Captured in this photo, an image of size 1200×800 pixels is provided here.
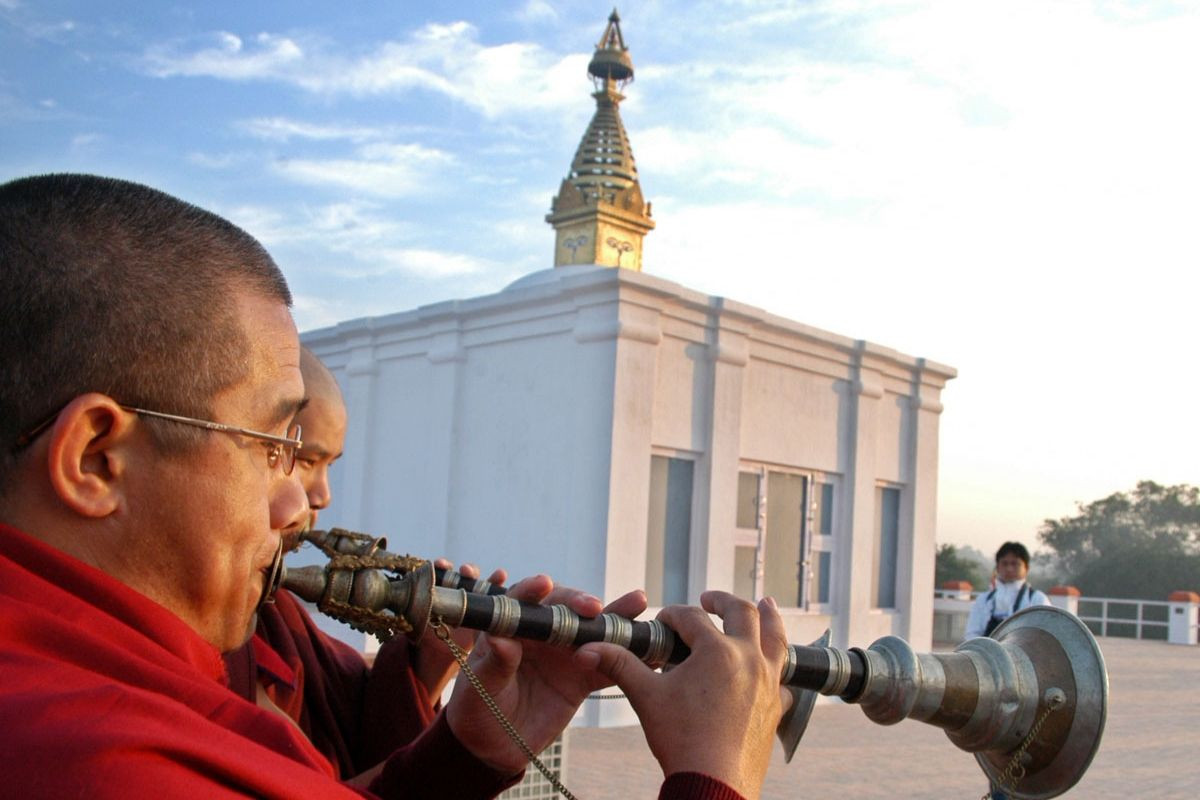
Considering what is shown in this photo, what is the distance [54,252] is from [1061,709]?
6.27 ft

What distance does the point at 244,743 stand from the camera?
39.9 inches

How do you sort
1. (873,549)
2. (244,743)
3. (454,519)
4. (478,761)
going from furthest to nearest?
(873,549) → (454,519) → (478,761) → (244,743)

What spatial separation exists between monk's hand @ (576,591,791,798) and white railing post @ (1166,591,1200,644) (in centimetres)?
2533

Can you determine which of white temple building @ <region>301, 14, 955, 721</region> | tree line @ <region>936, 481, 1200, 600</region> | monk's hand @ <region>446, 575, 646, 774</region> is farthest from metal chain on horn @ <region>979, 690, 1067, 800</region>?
tree line @ <region>936, 481, 1200, 600</region>

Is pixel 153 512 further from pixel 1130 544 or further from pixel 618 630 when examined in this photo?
pixel 1130 544

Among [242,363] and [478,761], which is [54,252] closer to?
[242,363]

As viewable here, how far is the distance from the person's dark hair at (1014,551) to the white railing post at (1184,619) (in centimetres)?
1935

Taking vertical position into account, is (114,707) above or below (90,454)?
below

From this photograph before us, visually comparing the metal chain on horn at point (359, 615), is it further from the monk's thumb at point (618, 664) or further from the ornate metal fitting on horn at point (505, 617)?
the monk's thumb at point (618, 664)

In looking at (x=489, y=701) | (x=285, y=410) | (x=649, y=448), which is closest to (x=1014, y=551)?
(x=649, y=448)

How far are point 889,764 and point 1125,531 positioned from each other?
4806 cm

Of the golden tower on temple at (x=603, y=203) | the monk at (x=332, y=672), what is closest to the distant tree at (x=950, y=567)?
the golden tower on temple at (x=603, y=203)

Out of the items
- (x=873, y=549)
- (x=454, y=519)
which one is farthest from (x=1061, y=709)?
(x=873, y=549)

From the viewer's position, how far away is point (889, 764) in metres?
8.76
